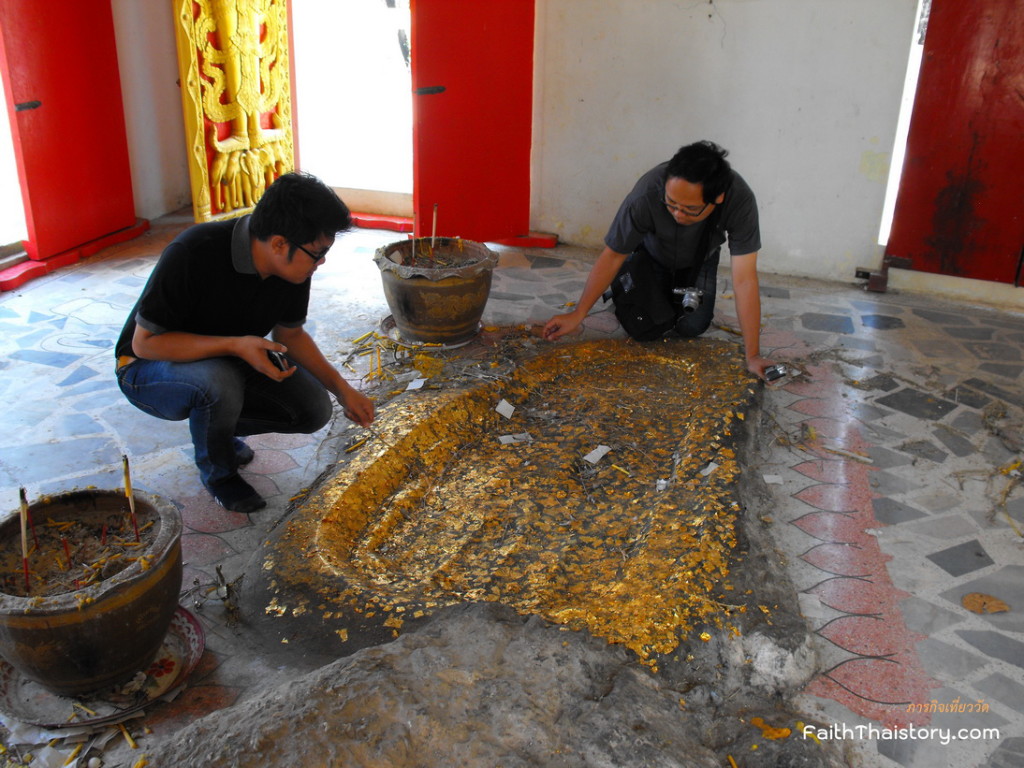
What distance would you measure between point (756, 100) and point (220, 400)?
166 inches

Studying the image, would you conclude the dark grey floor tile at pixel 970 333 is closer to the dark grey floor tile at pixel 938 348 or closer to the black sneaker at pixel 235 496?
the dark grey floor tile at pixel 938 348

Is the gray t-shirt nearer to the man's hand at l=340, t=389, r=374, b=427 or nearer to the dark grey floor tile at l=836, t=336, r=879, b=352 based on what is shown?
the dark grey floor tile at l=836, t=336, r=879, b=352

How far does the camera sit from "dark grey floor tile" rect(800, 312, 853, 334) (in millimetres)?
5090

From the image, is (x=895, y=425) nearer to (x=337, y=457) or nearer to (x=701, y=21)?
(x=337, y=457)

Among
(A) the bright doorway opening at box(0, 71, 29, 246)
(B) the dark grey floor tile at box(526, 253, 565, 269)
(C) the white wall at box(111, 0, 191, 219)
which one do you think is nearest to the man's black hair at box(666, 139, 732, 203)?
(B) the dark grey floor tile at box(526, 253, 565, 269)

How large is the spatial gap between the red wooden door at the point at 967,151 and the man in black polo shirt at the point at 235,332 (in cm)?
414

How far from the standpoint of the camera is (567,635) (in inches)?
93.4

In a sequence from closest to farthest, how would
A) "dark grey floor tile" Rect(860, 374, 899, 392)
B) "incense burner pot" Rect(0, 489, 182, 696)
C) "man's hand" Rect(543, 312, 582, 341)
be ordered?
"incense burner pot" Rect(0, 489, 182, 696) < "man's hand" Rect(543, 312, 582, 341) < "dark grey floor tile" Rect(860, 374, 899, 392)

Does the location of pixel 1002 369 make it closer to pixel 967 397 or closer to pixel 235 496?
pixel 967 397

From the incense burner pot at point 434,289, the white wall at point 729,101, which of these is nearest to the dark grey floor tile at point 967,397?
the white wall at point 729,101

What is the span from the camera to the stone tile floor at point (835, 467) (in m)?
2.44

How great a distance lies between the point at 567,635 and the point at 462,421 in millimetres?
1574

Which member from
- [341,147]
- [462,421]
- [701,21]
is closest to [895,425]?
[462,421]

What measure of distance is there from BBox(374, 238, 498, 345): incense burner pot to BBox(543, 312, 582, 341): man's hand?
525mm
